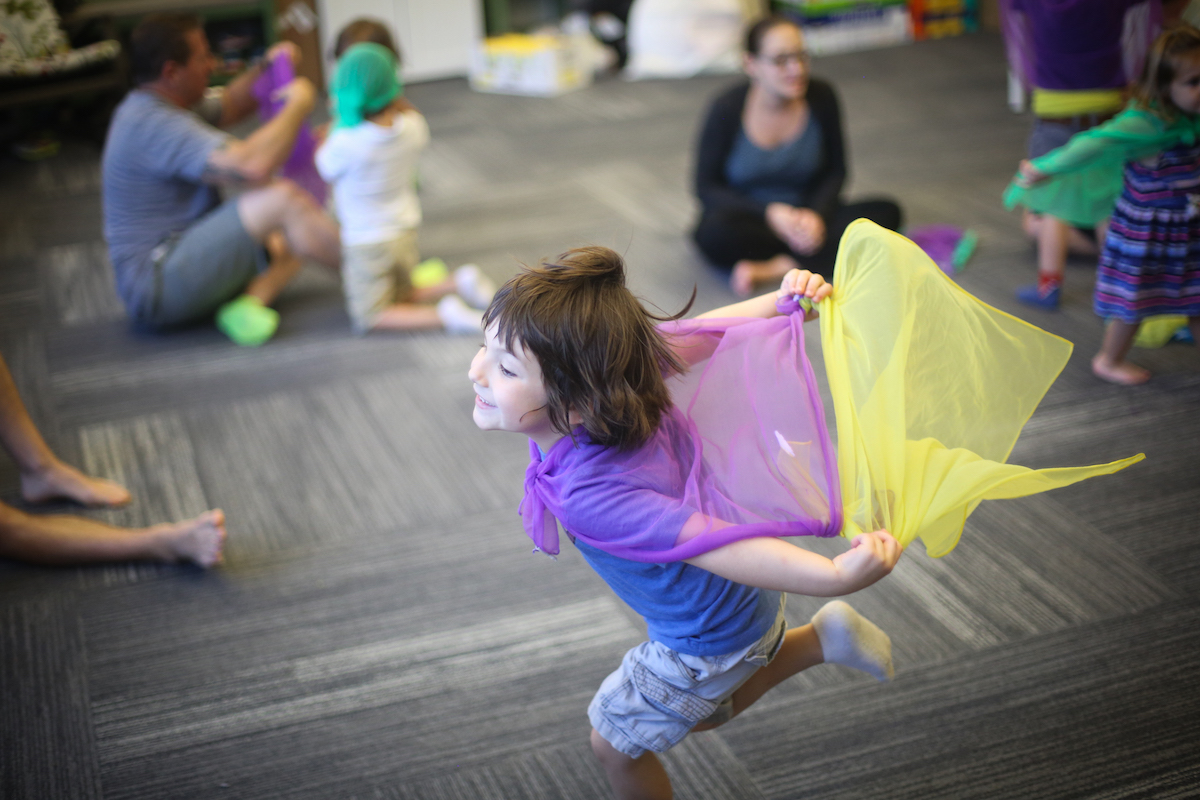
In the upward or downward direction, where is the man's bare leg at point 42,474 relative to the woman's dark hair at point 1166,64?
downward

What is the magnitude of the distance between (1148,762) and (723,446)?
893mm

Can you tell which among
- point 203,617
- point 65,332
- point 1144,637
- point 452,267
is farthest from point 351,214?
point 1144,637

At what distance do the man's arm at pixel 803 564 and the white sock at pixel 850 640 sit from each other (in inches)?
13.1

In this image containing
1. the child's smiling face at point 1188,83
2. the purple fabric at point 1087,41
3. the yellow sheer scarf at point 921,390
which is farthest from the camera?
the purple fabric at point 1087,41

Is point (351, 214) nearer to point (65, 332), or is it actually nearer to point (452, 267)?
point (452, 267)

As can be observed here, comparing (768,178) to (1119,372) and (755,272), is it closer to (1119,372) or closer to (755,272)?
(755,272)

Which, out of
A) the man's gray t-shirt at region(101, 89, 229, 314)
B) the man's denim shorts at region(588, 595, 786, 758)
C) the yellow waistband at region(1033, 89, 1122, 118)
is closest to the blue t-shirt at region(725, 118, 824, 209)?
the yellow waistband at region(1033, 89, 1122, 118)

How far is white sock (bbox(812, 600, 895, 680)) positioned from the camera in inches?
54.7

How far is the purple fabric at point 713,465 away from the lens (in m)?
1.09

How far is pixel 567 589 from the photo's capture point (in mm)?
1955

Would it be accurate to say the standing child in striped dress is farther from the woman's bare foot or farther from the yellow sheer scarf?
the yellow sheer scarf

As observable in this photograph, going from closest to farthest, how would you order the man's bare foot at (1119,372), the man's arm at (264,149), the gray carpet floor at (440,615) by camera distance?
the gray carpet floor at (440,615) → the man's bare foot at (1119,372) → the man's arm at (264,149)

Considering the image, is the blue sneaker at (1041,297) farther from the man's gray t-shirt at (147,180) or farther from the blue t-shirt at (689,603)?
the man's gray t-shirt at (147,180)

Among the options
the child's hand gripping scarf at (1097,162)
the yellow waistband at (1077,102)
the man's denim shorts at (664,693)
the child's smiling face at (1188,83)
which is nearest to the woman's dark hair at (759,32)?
the yellow waistband at (1077,102)
